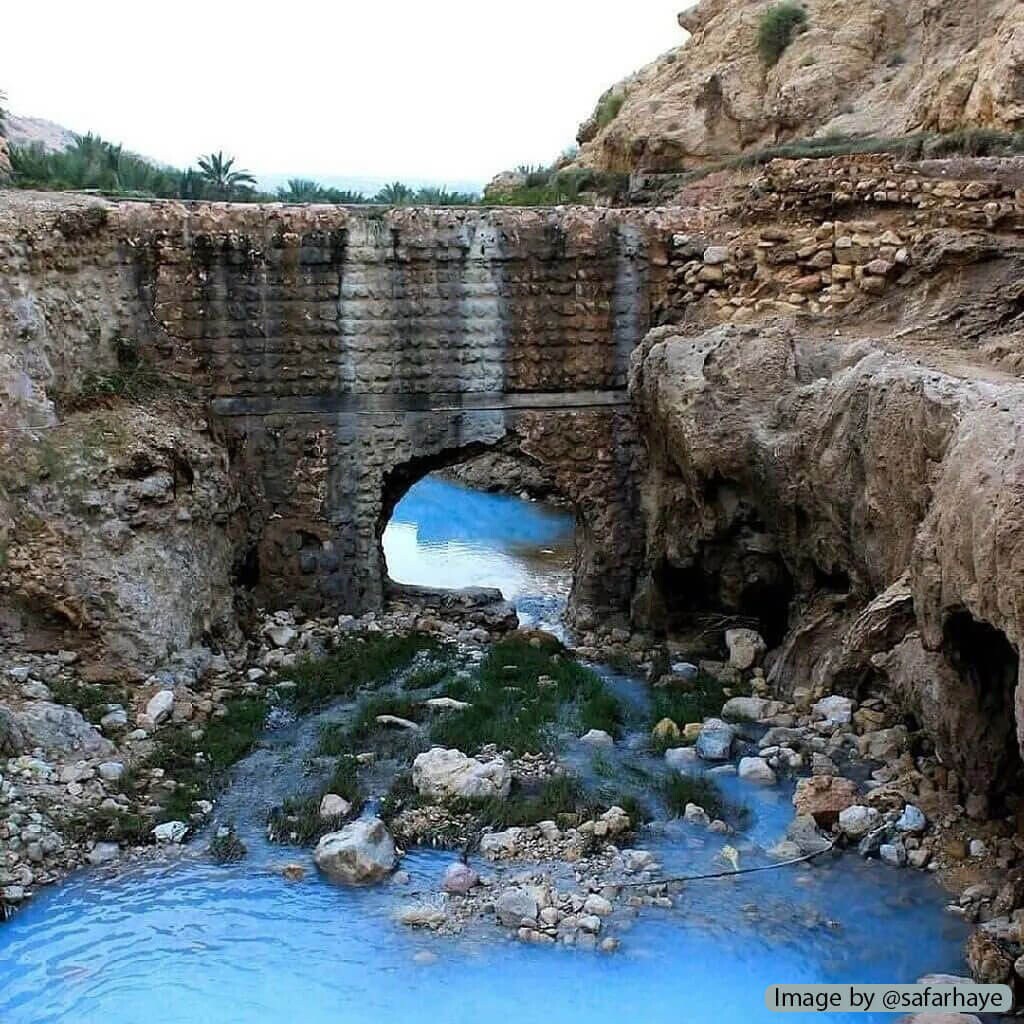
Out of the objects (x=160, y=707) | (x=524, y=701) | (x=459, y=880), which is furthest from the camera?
(x=524, y=701)

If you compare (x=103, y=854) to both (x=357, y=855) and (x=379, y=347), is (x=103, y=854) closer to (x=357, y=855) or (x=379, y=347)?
(x=357, y=855)

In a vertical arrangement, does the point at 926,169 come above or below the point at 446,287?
above

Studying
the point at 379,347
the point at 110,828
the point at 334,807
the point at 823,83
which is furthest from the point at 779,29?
the point at 110,828

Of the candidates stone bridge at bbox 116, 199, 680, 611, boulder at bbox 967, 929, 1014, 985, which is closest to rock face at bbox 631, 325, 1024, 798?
stone bridge at bbox 116, 199, 680, 611

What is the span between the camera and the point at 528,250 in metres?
12.0

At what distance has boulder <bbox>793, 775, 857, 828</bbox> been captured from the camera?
802 cm

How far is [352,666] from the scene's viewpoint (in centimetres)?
1120

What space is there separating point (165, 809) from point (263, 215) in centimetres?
579

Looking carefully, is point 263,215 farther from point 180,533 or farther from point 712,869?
point 712,869

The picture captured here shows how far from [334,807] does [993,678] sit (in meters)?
4.27

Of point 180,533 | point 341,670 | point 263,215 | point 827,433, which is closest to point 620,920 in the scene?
point 827,433

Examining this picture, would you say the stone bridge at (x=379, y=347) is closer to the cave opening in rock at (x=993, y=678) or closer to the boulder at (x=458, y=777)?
the boulder at (x=458, y=777)

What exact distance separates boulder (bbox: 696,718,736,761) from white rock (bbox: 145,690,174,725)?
4.12 m

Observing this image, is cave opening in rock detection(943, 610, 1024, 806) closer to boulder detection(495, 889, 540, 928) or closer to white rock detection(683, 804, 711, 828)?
white rock detection(683, 804, 711, 828)
